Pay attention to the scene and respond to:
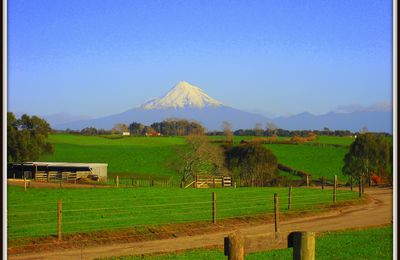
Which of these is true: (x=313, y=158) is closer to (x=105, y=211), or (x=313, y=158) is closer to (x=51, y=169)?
(x=51, y=169)

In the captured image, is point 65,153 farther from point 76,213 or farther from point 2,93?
point 2,93

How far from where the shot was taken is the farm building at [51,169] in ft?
179

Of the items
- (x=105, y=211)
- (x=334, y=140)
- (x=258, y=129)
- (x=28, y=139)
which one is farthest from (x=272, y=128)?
(x=105, y=211)

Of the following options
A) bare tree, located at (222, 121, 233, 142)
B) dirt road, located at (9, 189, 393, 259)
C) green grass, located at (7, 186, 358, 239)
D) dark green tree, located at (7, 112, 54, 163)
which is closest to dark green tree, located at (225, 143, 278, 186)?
bare tree, located at (222, 121, 233, 142)

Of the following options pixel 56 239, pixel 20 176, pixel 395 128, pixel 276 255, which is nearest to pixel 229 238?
pixel 395 128

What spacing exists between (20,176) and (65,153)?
1182 inches

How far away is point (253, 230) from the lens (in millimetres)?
20562

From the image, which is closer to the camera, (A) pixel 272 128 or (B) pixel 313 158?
(B) pixel 313 158

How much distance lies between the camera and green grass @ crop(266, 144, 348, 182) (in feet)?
244

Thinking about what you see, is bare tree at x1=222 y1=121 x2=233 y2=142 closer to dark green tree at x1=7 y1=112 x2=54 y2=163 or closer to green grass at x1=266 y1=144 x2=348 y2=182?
green grass at x1=266 y1=144 x2=348 y2=182

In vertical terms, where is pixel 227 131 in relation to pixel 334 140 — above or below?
above

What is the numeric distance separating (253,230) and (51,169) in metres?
44.3

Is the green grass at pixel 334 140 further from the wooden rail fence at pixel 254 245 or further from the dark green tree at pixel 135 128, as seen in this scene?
the wooden rail fence at pixel 254 245

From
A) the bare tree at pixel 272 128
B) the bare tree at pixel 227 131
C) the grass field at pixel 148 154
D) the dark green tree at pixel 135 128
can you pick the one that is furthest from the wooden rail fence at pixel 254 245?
the dark green tree at pixel 135 128
